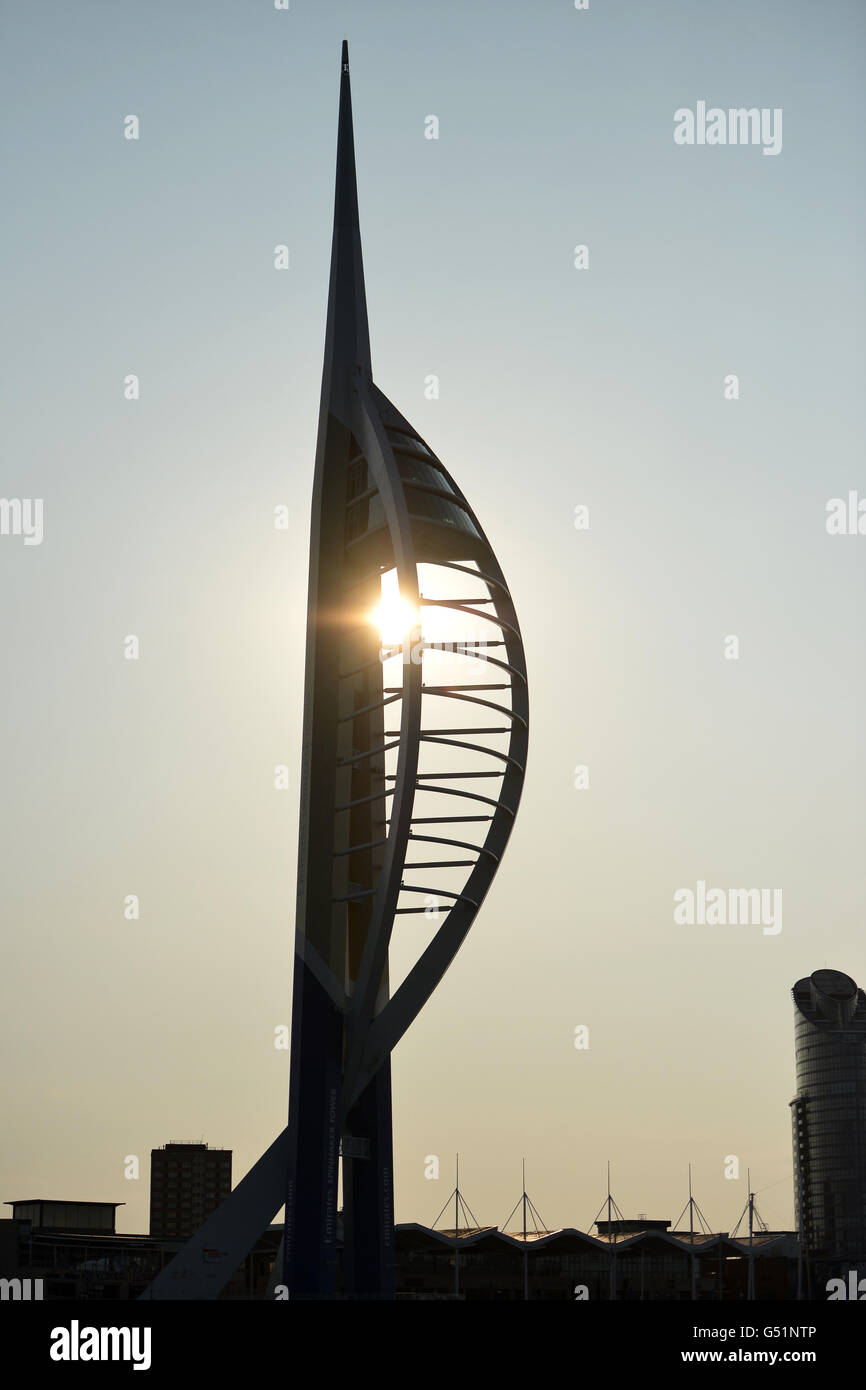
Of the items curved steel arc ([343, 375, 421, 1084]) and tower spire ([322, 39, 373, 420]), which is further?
tower spire ([322, 39, 373, 420])

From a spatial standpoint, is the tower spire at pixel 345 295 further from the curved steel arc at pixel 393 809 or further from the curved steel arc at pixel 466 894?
Answer: the curved steel arc at pixel 466 894

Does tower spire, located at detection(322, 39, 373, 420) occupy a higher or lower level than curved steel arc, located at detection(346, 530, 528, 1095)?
higher

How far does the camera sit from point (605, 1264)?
14688cm

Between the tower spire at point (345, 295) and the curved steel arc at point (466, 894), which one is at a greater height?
the tower spire at point (345, 295)

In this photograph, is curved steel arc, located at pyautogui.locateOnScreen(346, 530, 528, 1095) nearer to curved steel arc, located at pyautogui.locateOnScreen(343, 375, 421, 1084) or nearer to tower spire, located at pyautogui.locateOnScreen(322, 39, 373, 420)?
curved steel arc, located at pyautogui.locateOnScreen(343, 375, 421, 1084)

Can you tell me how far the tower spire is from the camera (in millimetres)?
51000

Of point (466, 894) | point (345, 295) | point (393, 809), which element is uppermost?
point (345, 295)

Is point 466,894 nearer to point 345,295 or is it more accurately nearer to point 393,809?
point 393,809

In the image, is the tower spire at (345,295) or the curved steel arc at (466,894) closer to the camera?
the curved steel arc at (466,894)

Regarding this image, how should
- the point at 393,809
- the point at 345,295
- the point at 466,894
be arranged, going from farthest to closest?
1. the point at 345,295
2. the point at 466,894
3. the point at 393,809

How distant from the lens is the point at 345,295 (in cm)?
5175

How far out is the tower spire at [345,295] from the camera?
5100cm
